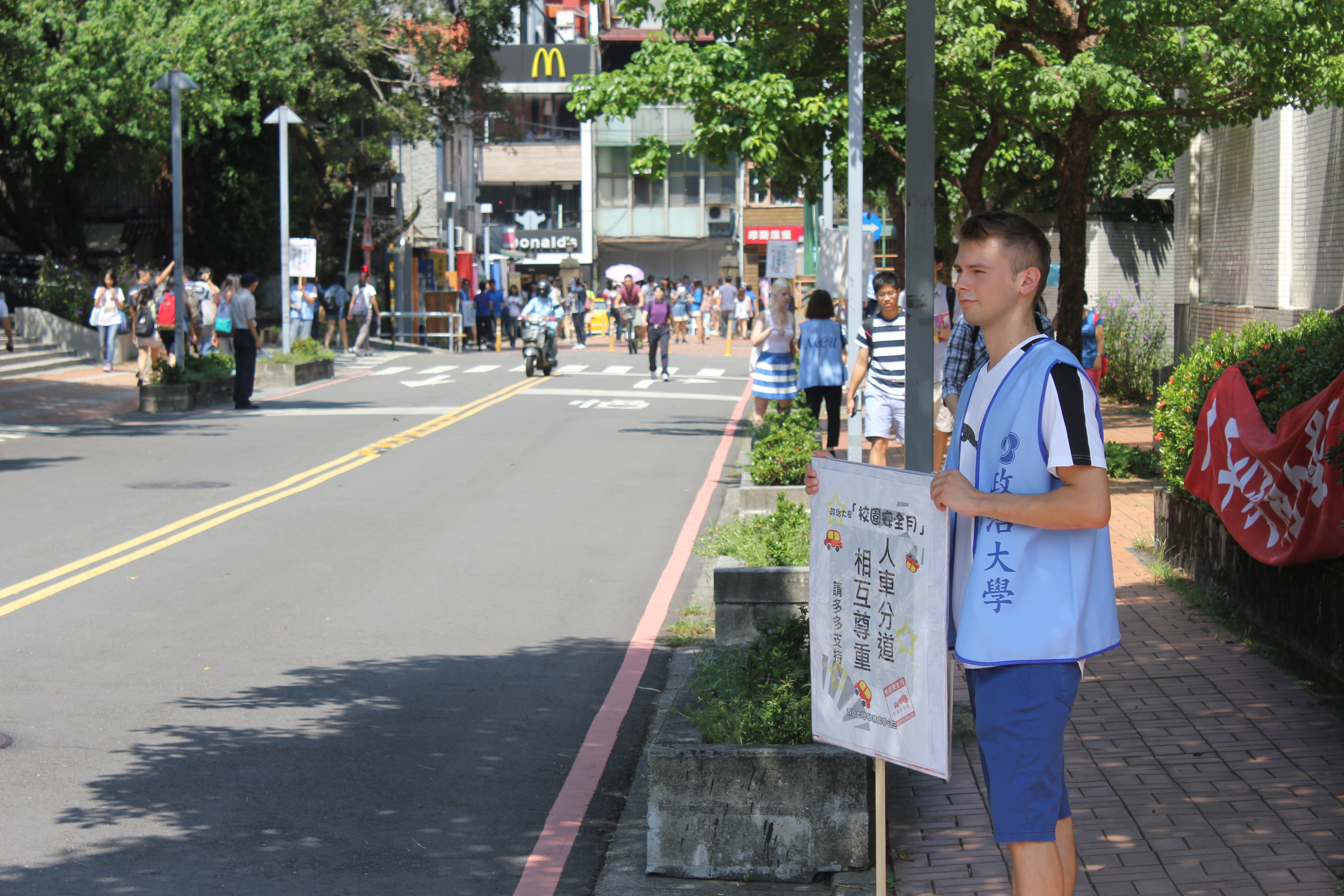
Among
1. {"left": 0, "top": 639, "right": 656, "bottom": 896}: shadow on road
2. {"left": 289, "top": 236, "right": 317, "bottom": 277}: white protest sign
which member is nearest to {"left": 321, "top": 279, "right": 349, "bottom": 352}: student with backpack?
{"left": 289, "top": 236, "right": 317, "bottom": 277}: white protest sign

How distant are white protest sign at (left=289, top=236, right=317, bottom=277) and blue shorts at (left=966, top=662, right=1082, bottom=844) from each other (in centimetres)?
3000

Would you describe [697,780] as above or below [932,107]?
below

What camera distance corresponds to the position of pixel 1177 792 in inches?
205

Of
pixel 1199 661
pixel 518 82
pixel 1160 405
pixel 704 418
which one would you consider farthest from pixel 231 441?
pixel 518 82

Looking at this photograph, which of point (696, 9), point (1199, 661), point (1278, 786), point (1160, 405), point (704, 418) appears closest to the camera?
point (1278, 786)

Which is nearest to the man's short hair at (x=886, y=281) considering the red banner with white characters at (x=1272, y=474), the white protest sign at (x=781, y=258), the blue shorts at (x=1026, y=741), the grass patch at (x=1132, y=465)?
the grass patch at (x=1132, y=465)

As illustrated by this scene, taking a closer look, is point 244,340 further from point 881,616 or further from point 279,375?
point 881,616

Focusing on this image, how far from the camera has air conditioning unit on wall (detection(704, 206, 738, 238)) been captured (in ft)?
231

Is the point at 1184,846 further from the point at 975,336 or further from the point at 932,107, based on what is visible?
the point at 975,336

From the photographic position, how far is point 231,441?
689 inches

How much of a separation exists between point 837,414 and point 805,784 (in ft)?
35.0

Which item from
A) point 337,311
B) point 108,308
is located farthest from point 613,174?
point 108,308

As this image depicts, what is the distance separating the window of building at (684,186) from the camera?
70875 mm

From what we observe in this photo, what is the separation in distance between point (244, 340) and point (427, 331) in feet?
63.2
